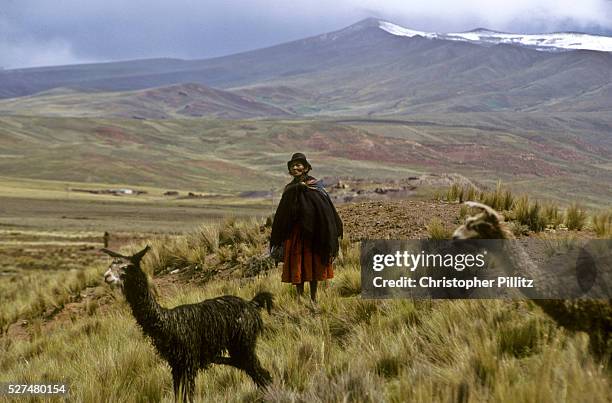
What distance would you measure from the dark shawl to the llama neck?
117 inches

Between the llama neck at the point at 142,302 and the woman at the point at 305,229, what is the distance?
2.98 meters

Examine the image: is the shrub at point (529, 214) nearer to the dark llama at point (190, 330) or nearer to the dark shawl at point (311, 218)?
the dark shawl at point (311, 218)

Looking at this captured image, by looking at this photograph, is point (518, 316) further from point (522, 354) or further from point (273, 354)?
point (273, 354)

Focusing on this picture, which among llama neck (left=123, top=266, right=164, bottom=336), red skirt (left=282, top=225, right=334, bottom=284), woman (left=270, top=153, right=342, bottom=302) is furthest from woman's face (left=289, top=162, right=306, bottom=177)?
llama neck (left=123, top=266, right=164, bottom=336)

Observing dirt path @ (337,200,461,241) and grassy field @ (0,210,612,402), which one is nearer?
grassy field @ (0,210,612,402)

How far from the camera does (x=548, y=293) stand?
3707mm

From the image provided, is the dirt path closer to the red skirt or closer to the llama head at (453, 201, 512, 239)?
the red skirt

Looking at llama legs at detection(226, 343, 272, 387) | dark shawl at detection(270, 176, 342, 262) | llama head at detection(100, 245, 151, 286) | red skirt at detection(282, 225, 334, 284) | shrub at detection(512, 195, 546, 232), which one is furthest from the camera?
shrub at detection(512, 195, 546, 232)

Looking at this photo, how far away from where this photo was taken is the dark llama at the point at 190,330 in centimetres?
373

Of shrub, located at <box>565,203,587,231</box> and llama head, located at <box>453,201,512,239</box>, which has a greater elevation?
llama head, located at <box>453,201,512,239</box>

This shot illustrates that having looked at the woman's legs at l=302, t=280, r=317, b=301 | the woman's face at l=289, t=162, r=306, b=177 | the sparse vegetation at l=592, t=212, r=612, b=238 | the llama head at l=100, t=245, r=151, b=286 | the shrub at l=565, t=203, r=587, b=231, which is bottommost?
the woman's legs at l=302, t=280, r=317, b=301

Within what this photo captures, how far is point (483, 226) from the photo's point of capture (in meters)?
3.57

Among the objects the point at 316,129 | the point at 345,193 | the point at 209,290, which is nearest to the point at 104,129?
the point at 316,129

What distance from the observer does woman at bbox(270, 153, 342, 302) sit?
661 cm
